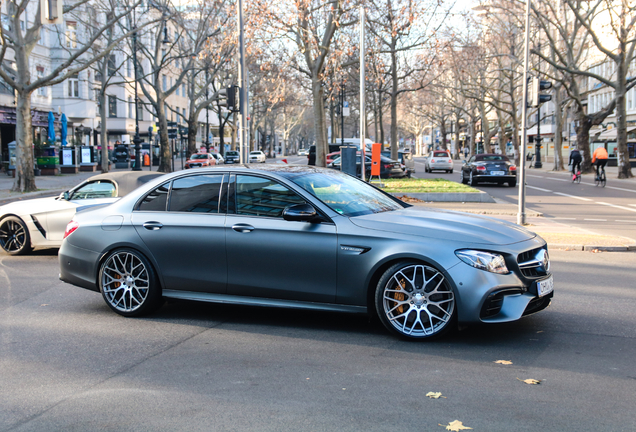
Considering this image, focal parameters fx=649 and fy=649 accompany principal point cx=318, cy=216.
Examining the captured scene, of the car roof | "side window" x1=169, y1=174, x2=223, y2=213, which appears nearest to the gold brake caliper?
"side window" x1=169, y1=174, x2=223, y2=213

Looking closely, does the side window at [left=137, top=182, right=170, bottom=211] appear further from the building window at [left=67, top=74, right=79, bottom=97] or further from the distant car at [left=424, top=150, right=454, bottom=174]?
the building window at [left=67, top=74, right=79, bottom=97]

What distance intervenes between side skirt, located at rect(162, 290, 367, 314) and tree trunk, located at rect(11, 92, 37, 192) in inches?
869

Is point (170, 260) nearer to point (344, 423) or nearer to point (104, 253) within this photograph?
point (104, 253)

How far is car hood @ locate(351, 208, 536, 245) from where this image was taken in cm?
538

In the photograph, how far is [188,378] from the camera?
4.64 meters

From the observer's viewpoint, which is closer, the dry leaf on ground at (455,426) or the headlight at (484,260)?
the dry leaf on ground at (455,426)

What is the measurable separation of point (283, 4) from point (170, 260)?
21.4 m

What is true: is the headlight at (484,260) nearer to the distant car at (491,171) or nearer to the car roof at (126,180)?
the car roof at (126,180)

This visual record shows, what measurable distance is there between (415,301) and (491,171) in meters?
25.2

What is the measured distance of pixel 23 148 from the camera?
25.9 meters

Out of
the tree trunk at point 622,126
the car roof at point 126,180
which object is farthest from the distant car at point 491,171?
the car roof at point 126,180

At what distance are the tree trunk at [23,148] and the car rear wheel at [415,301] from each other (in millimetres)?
23702

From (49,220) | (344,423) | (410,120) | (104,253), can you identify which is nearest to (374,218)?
(344,423)

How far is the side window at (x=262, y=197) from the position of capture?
5.91 metres
